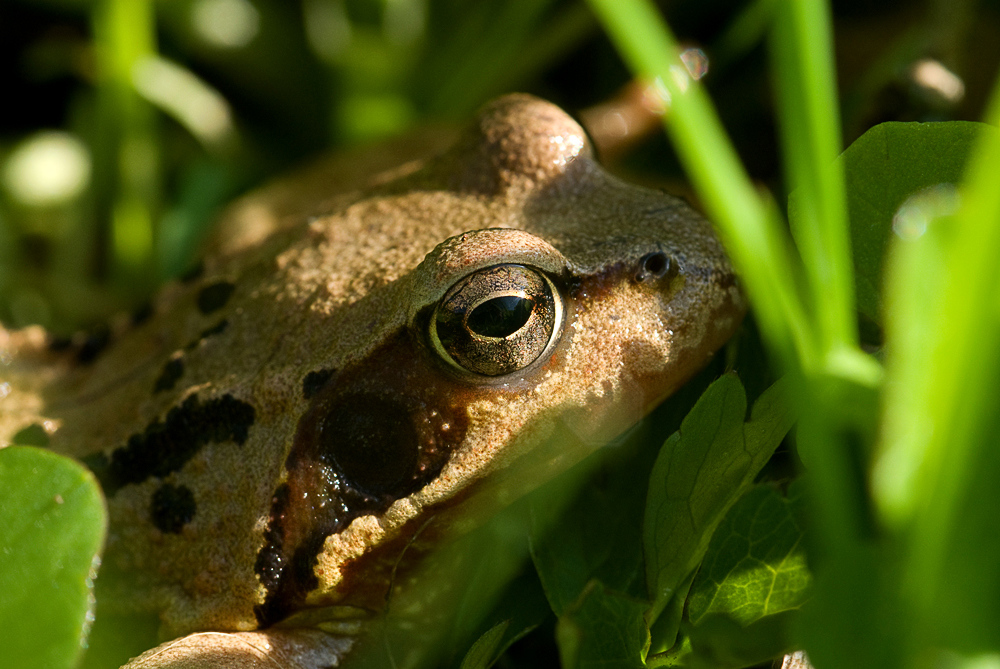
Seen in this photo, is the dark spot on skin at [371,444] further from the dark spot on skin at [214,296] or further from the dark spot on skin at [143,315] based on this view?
→ the dark spot on skin at [143,315]

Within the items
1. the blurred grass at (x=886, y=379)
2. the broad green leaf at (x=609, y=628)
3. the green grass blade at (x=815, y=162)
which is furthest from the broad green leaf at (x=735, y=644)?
the green grass blade at (x=815, y=162)

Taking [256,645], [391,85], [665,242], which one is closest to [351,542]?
[256,645]

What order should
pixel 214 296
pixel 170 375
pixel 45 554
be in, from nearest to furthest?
1. pixel 45 554
2. pixel 170 375
3. pixel 214 296

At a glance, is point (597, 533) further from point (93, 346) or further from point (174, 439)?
point (93, 346)

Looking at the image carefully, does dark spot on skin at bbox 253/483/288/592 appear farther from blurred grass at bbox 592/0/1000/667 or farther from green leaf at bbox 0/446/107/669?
blurred grass at bbox 592/0/1000/667

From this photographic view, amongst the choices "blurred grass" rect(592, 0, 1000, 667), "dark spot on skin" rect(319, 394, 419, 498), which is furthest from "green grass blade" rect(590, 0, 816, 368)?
"dark spot on skin" rect(319, 394, 419, 498)

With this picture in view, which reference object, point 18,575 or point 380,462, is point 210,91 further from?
point 18,575

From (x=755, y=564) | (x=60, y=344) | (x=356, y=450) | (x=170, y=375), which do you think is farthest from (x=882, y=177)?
(x=60, y=344)

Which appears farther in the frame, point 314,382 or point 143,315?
point 143,315
